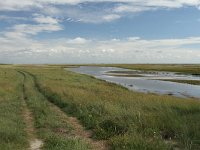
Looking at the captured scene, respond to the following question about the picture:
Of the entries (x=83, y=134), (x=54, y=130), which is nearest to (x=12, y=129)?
(x=54, y=130)

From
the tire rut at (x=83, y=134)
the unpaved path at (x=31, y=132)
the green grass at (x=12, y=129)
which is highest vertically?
the green grass at (x=12, y=129)

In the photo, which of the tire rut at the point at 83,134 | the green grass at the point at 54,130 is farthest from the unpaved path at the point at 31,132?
the tire rut at the point at 83,134

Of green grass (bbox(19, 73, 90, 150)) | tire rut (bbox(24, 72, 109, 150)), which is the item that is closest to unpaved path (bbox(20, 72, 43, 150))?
green grass (bbox(19, 73, 90, 150))

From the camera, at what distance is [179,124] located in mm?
11484

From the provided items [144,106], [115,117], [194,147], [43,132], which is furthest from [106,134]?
[144,106]

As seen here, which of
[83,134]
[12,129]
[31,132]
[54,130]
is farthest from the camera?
[54,130]

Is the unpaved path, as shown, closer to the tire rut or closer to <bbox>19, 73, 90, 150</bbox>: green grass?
<bbox>19, 73, 90, 150</bbox>: green grass

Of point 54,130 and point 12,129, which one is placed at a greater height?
point 12,129

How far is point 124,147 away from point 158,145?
3.32 feet

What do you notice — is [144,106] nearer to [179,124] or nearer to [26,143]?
[179,124]

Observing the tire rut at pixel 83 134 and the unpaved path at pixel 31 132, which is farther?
the tire rut at pixel 83 134

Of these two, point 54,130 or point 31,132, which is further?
point 54,130

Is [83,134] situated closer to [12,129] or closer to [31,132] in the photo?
[31,132]

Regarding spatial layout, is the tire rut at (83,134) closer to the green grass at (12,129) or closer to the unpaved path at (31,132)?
the unpaved path at (31,132)
